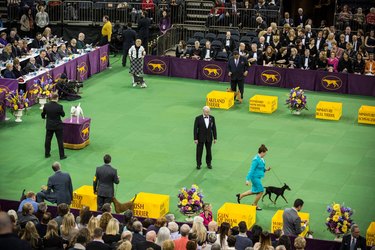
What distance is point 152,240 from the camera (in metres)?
13.5

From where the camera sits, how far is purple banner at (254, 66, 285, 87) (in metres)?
30.8

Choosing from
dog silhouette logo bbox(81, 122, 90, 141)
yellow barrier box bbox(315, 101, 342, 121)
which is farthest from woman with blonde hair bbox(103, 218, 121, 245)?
yellow barrier box bbox(315, 101, 342, 121)

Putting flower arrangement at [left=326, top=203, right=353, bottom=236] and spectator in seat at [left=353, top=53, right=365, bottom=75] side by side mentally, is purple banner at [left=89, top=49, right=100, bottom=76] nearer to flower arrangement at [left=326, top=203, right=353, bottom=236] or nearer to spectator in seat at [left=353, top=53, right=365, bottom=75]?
spectator in seat at [left=353, top=53, right=365, bottom=75]

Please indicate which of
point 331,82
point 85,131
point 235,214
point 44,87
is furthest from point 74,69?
point 235,214

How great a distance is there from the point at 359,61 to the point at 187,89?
21.8 feet

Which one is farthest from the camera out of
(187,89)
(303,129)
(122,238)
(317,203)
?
(187,89)

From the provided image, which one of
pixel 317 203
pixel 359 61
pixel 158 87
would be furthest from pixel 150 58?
pixel 317 203

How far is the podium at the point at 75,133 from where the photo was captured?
22672 mm

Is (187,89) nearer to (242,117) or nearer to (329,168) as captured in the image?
(242,117)

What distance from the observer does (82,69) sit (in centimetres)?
3084

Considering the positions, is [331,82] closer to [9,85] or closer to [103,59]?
[103,59]

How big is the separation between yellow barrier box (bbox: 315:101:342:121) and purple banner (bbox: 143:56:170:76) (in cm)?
775

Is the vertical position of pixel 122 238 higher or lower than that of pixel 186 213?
higher

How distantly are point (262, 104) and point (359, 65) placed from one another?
5.82 metres
